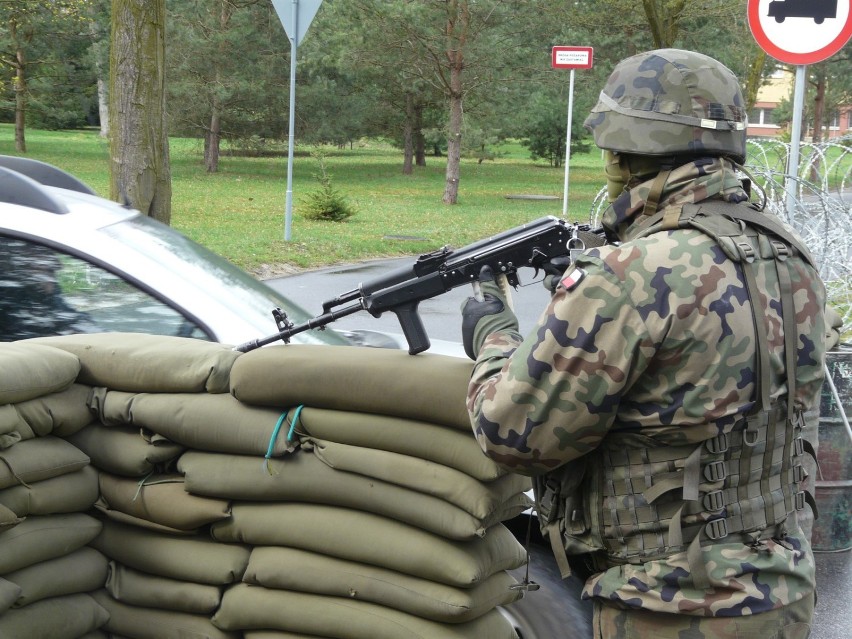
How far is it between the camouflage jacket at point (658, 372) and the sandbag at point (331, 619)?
651 mm

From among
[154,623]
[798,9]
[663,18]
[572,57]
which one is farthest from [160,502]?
[663,18]

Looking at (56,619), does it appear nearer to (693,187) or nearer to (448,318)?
(693,187)

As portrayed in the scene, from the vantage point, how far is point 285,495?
3.02 meters

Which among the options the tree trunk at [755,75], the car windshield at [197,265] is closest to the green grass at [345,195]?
the tree trunk at [755,75]

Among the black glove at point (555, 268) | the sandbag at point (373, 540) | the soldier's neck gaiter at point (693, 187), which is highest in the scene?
the soldier's neck gaiter at point (693, 187)

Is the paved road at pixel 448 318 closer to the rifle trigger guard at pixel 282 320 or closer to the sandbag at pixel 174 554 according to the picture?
the rifle trigger guard at pixel 282 320

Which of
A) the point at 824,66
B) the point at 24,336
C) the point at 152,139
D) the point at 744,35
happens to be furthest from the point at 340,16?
the point at 24,336

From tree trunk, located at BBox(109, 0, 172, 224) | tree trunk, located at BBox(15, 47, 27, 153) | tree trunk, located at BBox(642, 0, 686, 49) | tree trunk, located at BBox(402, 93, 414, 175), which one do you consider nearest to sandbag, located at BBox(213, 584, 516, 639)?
tree trunk, located at BBox(109, 0, 172, 224)

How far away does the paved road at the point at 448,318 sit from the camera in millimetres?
4645

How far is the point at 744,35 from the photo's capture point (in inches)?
1039

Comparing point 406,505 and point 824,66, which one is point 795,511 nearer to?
point 406,505

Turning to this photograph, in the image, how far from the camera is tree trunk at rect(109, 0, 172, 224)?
9102mm

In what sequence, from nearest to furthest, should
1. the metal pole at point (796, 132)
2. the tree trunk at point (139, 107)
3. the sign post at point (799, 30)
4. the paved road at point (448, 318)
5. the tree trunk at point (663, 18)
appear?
the paved road at point (448, 318) < the metal pole at point (796, 132) < the sign post at point (799, 30) < the tree trunk at point (139, 107) < the tree trunk at point (663, 18)

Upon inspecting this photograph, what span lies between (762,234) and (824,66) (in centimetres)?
4227
